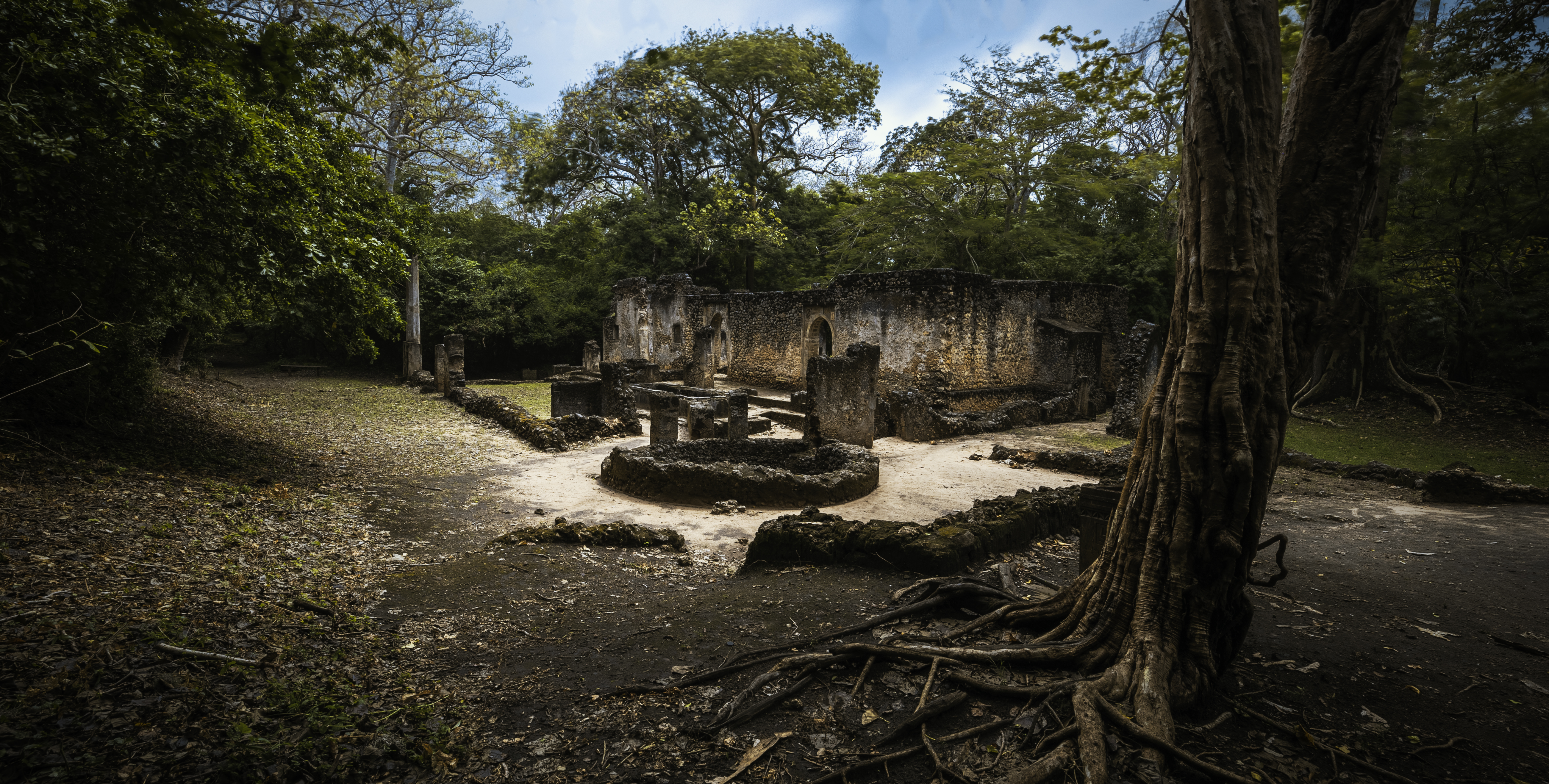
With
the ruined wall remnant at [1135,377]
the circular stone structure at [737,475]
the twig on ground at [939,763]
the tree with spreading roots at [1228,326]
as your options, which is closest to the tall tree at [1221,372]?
the tree with spreading roots at [1228,326]

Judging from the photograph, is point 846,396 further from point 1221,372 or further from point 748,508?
point 1221,372

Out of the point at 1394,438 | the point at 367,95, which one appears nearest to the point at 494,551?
the point at 1394,438

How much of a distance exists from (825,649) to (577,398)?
1257cm

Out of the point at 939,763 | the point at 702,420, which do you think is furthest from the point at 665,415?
the point at 939,763

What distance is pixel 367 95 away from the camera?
60.2 ft

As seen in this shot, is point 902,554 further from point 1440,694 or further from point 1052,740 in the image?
point 1440,694

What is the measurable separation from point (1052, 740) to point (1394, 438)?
15102 mm

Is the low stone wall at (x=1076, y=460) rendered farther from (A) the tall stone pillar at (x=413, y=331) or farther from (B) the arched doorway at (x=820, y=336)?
(A) the tall stone pillar at (x=413, y=331)

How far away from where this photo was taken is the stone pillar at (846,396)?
11.6 meters

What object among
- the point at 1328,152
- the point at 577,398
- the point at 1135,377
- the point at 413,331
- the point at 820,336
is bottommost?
the point at 577,398

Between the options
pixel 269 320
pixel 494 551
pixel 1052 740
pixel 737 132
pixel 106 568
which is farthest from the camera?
pixel 737 132

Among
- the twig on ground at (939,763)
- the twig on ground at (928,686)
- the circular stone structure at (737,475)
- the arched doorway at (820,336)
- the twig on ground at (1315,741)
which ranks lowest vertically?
the circular stone structure at (737,475)

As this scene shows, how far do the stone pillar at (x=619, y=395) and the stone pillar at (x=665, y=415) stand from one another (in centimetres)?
219

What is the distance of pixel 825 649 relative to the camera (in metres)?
3.31
